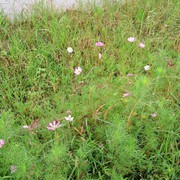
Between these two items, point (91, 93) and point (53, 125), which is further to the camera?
point (91, 93)

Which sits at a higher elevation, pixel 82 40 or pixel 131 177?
pixel 82 40

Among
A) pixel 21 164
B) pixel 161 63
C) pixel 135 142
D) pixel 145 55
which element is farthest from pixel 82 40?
pixel 21 164

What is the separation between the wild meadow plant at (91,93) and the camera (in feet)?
6.04

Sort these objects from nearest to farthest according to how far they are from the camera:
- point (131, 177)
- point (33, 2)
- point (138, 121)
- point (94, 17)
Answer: point (131, 177), point (138, 121), point (94, 17), point (33, 2)

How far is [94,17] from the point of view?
309 cm

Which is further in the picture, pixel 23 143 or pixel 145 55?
pixel 145 55

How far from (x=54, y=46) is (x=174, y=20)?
3.79ft

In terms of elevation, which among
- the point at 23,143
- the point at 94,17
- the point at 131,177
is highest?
the point at 94,17

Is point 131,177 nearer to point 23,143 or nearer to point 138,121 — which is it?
point 138,121

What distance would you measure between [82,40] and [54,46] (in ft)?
0.77

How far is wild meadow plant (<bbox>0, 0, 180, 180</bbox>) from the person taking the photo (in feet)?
6.04

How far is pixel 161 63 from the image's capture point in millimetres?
2500

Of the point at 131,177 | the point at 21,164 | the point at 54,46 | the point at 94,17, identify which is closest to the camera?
the point at 21,164

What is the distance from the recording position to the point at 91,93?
2145mm
